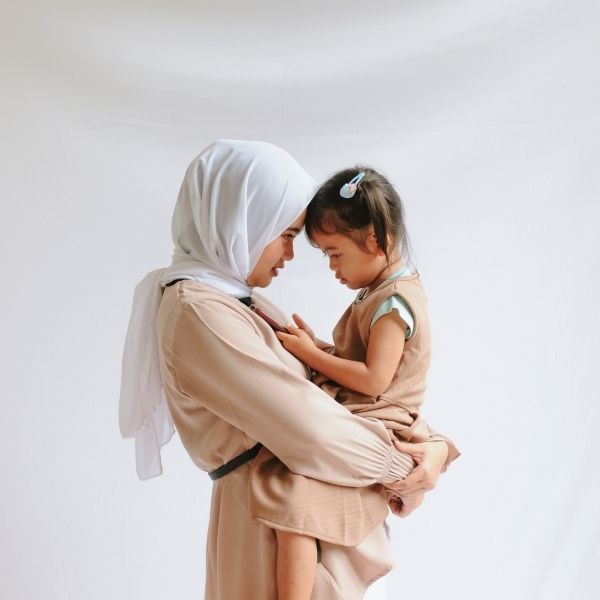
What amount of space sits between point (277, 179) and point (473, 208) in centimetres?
147

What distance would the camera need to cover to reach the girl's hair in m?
2.19

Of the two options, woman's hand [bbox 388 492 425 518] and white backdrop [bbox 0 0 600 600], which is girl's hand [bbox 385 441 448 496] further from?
white backdrop [bbox 0 0 600 600]

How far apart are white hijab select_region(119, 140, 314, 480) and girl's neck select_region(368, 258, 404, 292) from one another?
0.25 m

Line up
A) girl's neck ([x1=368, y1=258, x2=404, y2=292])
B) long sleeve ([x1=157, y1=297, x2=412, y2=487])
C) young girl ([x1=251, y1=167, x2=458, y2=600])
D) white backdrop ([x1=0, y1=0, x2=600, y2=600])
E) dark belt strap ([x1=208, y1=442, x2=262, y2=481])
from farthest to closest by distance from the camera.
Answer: white backdrop ([x1=0, y1=0, x2=600, y2=600]) → girl's neck ([x1=368, y1=258, x2=404, y2=292]) → young girl ([x1=251, y1=167, x2=458, y2=600]) → dark belt strap ([x1=208, y1=442, x2=262, y2=481]) → long sleeve ([x1=157, y1=297, x2=412, y2=487])

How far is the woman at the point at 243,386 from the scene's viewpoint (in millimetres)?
1907

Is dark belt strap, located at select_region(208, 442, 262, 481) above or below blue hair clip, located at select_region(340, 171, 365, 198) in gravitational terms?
Answer: below

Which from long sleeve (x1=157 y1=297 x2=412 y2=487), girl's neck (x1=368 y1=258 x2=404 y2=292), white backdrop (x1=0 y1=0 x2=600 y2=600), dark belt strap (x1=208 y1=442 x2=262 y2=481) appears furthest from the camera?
white backdrop (x1=0 y1=0 x2=600 y2=600)

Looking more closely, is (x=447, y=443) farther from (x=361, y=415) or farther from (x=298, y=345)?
(x=298, y=345)

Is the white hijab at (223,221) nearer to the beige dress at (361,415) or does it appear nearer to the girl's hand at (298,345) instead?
the girl's hand at (298,345)

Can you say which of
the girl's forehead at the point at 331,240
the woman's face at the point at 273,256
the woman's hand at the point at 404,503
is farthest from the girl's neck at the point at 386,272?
the woman's hand at the point at 404,503

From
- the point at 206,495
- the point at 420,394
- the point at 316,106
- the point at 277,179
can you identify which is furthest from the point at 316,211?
the point at 206,495

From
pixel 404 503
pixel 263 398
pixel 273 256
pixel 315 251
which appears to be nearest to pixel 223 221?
pixel 273 256

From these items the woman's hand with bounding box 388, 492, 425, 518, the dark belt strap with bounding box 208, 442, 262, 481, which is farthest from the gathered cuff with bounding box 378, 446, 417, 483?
the dark belt strap with bounding box 208, 442, 262, 481

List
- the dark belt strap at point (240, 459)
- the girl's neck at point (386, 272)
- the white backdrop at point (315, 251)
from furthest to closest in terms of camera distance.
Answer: the white backdrop at point (315, 251) < the girl's neck at point (386, 272) < the dark belt strap at point (240, 459)
